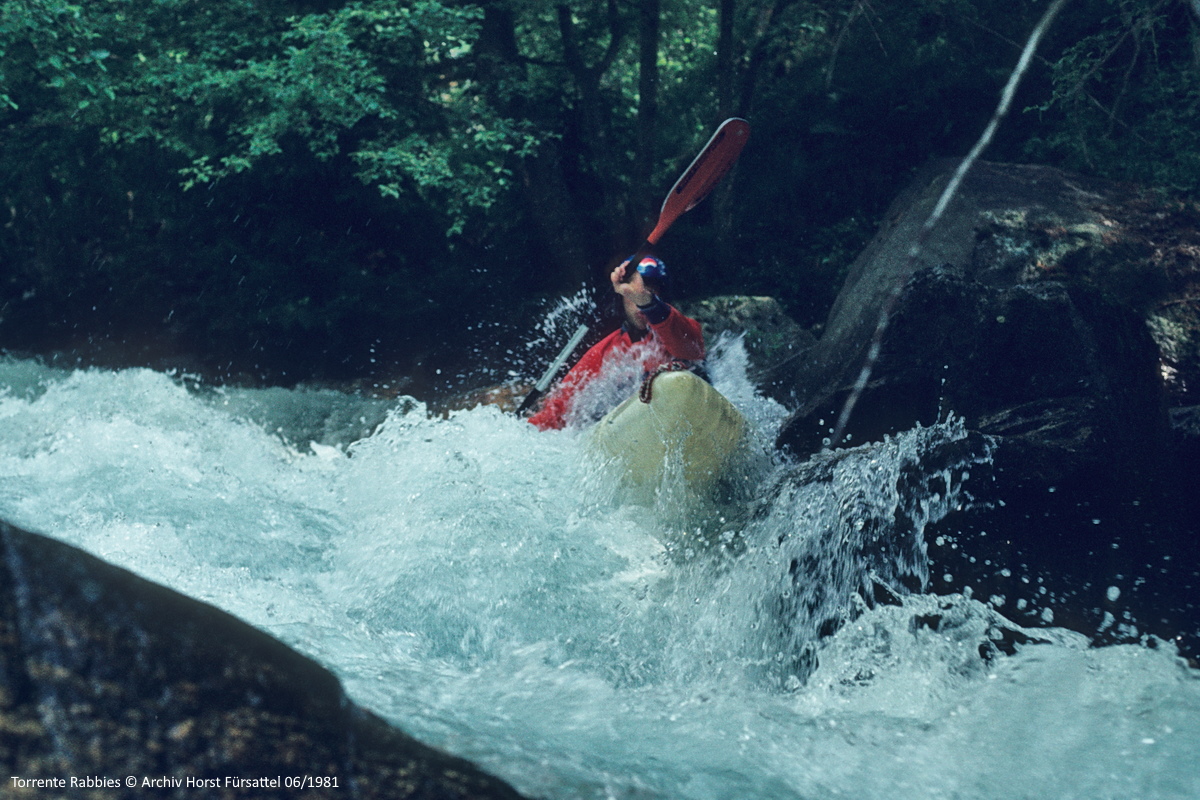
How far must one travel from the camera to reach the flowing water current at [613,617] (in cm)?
194

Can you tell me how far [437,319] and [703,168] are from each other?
118 inches

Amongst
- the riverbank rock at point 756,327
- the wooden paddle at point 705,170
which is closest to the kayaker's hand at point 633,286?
the wooden paddle at point 705,170

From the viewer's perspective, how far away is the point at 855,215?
6988mm

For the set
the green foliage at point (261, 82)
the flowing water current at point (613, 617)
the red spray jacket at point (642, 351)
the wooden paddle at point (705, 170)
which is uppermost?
the green foliage at point (261, 82)

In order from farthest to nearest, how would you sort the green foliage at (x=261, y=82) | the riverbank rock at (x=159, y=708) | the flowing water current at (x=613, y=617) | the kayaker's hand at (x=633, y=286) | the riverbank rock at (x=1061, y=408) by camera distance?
the green foliage at (x=261, y=82) → the kayaker's hand at (x=633, y=286) → the riverbank rock at (x=1061, y=408) → the flowing water current at (x=613, y=617) → the riverbank rock at (x=159, y=708)

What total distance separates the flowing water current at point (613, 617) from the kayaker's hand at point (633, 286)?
829 millimetres

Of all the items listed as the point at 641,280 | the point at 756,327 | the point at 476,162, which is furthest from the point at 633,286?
the point at 476,162

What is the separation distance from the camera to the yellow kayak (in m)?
3.41

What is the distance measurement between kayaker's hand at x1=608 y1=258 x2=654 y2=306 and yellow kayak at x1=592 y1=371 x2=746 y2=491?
0.89 meters

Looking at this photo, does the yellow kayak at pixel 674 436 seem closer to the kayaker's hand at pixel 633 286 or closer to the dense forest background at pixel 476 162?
the kayaker's hand at pixel 633 286

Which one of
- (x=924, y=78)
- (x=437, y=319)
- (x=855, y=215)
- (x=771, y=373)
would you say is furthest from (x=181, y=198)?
(x=924, y=78)

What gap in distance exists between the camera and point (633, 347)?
4594 mm

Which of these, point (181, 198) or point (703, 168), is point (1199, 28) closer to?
point (703, 168)

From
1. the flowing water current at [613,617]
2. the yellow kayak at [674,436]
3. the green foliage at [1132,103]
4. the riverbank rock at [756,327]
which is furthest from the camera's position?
the riverbank rock at [756,327]
